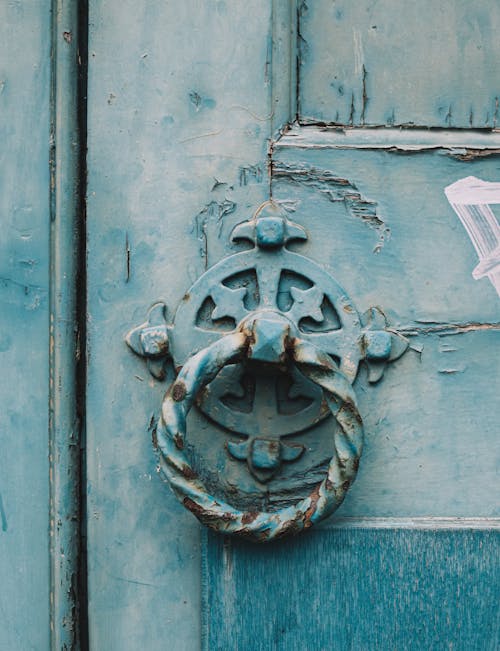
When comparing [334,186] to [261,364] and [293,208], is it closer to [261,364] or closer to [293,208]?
[293,208]

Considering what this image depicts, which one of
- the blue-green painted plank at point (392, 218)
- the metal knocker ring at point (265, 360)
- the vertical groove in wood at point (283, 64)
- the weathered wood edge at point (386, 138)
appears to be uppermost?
the vertical groove in wood at point (283, 64)

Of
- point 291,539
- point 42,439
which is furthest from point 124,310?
point 291,539

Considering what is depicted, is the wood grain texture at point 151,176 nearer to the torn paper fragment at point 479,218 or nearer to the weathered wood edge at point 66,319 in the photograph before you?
the weathered wood edge at point 66,319

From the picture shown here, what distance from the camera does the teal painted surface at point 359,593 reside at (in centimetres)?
64

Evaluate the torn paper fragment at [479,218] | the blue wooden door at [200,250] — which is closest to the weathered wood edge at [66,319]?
the blue wooden door at [200,250]

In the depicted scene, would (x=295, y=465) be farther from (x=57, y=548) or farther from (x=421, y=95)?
(x=421, y=95)

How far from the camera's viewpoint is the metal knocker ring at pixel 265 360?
1.93 feet

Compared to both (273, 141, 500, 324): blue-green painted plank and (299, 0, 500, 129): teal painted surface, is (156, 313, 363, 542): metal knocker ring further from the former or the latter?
(299, 0, 500, 129): teal painted surface

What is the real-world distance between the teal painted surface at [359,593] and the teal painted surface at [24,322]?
17 cm

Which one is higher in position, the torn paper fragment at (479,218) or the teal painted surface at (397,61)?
the teal painted surface at (397,61)

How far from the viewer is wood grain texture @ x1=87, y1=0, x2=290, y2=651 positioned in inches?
26.4

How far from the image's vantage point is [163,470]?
0.60 m

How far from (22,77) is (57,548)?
1.39ft

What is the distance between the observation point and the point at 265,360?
599mm
